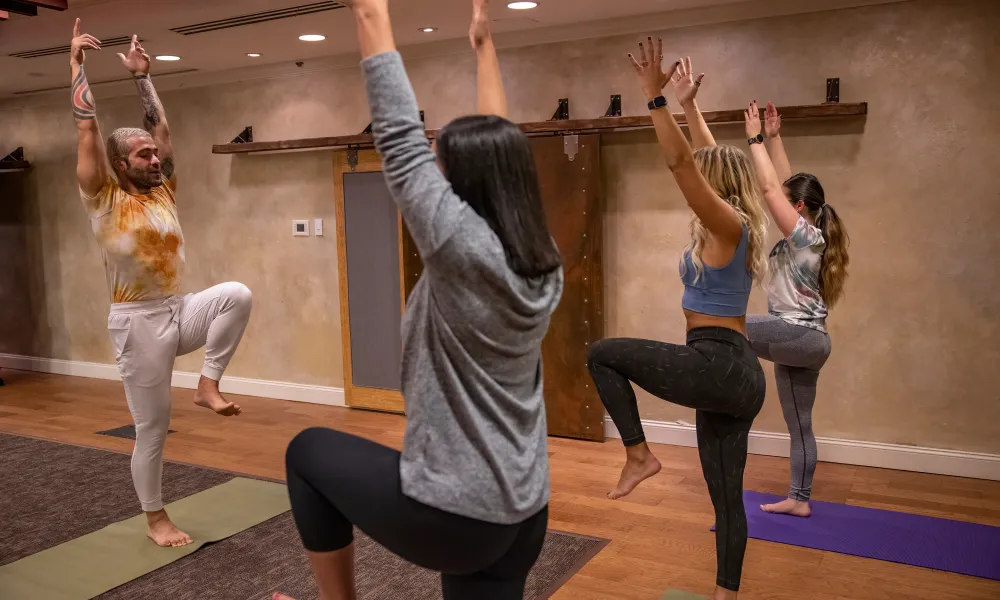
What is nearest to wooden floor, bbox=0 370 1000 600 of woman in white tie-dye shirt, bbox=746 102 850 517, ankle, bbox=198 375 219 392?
woman in white tie-dye shirt, bbox=746 102 850 517

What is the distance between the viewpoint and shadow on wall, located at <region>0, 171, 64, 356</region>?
7.19 m

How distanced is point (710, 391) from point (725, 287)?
1.00ft

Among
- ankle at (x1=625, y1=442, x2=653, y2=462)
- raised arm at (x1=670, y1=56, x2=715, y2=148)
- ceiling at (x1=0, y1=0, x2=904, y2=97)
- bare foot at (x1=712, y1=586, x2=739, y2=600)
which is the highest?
ceiling at (x1=0, y1=0, x2=904, y2=97)

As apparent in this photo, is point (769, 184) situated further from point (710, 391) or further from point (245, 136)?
point (245, 136)

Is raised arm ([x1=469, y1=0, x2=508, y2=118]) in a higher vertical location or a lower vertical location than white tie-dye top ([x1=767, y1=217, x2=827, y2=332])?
higher

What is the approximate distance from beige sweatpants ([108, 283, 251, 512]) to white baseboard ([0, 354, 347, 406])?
2.68 m

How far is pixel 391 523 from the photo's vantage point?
133 centimetres

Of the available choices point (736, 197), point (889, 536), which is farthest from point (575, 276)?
point (736, 197)

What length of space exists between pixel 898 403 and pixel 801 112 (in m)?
1.57

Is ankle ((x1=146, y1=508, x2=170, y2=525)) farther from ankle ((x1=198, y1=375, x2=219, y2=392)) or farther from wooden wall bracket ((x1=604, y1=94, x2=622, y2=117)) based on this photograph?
wooden wall bracket ((x1=604, y1=94, x2=622, y2=117))

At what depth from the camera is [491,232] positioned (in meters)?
1.29

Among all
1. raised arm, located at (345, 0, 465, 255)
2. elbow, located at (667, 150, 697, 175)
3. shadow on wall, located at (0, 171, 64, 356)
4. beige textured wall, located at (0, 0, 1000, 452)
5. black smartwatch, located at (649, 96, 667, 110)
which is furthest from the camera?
shadow on wall, located at (0, 171, 64, 356)

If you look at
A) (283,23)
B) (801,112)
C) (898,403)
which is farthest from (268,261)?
(898,403)

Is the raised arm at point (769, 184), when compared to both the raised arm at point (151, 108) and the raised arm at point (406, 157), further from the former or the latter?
the raised arm at point (151, 108)
